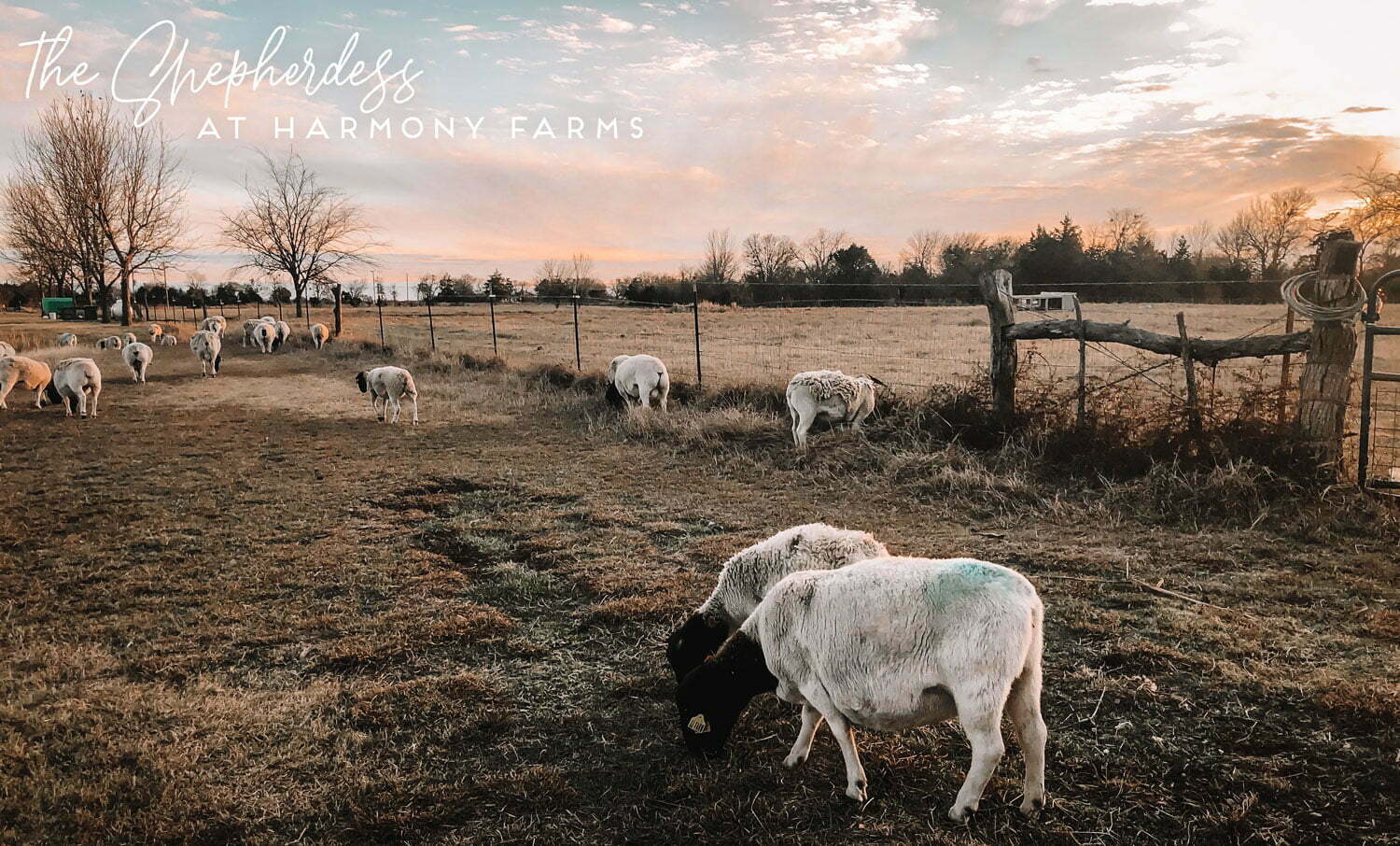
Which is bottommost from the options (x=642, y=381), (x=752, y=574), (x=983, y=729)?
(x=983, y=729)

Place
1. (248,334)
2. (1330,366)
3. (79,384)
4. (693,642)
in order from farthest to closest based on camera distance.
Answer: (248,334) < (79,384) < (1330,366) < (693,642)

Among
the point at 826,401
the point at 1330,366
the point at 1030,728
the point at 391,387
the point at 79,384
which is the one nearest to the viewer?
the point at 1030,728

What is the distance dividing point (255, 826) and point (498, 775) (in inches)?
43.2

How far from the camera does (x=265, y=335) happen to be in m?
30.9

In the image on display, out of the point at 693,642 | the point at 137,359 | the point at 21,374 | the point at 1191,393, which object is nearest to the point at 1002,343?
the point at 1191,393

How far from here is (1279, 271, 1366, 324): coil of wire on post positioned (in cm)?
723

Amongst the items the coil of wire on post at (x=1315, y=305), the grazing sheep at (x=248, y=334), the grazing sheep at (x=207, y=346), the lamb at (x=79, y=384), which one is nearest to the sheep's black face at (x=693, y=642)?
the coil of wire on post at (x=1315, y=305)

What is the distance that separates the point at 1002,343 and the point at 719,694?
7330 millimetres

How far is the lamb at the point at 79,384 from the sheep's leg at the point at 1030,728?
61.7 feet

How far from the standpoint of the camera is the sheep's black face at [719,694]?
12.6ft

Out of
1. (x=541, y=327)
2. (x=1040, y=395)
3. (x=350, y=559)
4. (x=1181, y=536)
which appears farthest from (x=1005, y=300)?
(x=541, y=327)

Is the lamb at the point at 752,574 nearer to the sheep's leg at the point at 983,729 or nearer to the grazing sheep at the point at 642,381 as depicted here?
the sheep's leg at the point at 983,729

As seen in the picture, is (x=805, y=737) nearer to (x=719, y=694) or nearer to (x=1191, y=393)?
(x=719, y=694)

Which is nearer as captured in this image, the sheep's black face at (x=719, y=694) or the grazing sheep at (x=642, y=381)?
the sheep's black face at (x=719, y=694)
